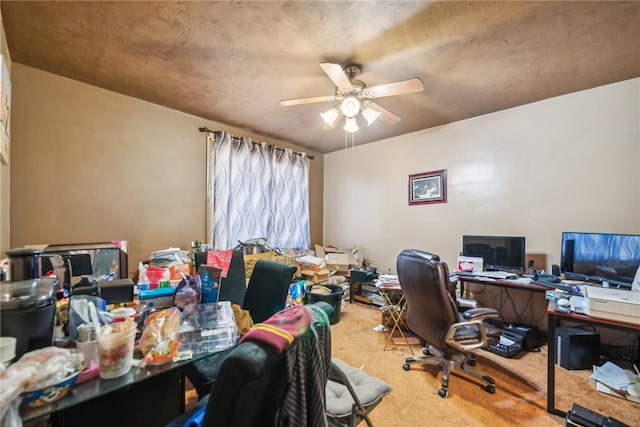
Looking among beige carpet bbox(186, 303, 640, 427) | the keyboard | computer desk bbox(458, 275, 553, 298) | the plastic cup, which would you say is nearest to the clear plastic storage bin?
the plastic cup

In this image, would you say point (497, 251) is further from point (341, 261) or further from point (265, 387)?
point (265, 387)

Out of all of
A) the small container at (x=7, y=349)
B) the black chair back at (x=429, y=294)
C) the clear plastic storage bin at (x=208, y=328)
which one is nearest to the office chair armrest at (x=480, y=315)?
the black chair back at (x=429, y=294)

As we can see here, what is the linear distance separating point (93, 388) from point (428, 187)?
3.66m

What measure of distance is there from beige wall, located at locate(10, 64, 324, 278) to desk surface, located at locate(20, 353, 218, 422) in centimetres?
224

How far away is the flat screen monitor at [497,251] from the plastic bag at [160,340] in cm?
308

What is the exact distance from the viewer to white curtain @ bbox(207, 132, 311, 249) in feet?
10.7

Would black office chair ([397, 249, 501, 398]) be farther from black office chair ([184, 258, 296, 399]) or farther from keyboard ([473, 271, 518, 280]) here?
black office chair ([184, 258, 296, 399])

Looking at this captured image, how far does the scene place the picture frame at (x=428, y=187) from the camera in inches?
135

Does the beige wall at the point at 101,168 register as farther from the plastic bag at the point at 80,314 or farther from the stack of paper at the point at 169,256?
the plastic bag at the point at 80,314

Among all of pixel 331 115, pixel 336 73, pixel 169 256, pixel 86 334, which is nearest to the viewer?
pixel 86 334

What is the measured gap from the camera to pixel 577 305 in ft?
5.43

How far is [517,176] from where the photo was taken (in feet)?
9.48

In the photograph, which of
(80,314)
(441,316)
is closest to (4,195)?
(80,314)

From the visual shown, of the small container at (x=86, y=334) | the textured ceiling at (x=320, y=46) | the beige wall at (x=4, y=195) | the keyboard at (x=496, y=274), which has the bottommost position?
the keyboard at (x=496, y=274)
